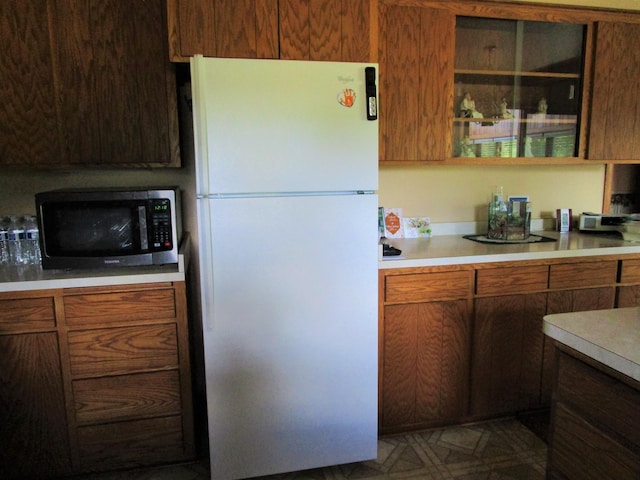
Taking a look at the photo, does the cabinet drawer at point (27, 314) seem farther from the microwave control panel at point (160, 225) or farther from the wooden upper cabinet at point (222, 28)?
the wooden upper cabinet at point (222, 28)

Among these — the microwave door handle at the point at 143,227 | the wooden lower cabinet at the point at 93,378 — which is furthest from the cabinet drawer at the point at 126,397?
the microwave door handle at the point at 143,227

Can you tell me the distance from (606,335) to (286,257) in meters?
1.05

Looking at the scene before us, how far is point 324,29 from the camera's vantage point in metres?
1.74

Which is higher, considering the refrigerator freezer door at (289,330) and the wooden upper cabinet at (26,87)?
the wooden upper cabinet at (26,87)

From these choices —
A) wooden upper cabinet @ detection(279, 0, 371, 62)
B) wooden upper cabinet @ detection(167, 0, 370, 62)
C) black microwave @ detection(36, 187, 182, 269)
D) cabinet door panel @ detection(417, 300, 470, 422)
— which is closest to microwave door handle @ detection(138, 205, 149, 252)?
black microwave @ detection(36, 187, 182, 269)

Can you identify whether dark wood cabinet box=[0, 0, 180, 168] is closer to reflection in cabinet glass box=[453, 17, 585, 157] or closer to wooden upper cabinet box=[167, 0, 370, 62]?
wooden upper cabinet box=[167, 0, 370, 62]

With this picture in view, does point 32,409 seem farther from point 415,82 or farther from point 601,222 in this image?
point 601,222

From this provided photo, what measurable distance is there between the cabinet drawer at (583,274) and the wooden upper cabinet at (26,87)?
2399 mm

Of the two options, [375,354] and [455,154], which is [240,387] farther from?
[455,154]

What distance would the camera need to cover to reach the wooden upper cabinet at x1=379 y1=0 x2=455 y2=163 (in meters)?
2.13

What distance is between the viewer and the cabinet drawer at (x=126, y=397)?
183 cm

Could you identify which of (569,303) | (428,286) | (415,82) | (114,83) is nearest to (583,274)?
(569,303)

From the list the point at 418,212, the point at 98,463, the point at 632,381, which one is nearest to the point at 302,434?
the point at 98,463

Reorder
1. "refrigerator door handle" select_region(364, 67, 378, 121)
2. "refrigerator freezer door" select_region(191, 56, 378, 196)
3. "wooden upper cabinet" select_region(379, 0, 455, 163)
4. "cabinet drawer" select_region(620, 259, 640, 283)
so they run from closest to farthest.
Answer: "refrigerator freezer door" select_region(191, 56, 378, 196), "refrigerator door handle" select_region(364, 67, 378, 121), "wooden upper cabinet" select_region(379, 0, 455, 163), "cabinet drawer" select_region(620, 259, 640, 283)
